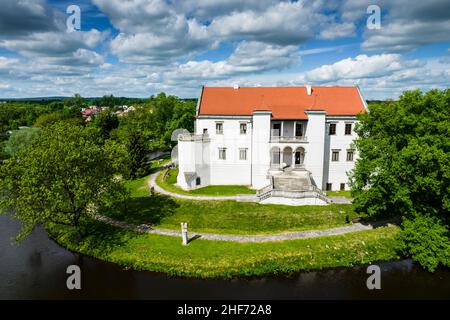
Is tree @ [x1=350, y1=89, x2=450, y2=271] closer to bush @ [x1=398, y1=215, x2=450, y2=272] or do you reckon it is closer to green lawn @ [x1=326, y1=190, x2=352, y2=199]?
bush @ [x1=398, y1=215, x2=450, y2=272]

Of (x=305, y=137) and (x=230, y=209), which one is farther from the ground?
(x=305, y=137)

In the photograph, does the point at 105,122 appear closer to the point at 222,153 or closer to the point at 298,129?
the point at 222,153

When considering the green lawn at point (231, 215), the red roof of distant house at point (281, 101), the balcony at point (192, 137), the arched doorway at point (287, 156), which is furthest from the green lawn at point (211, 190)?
the red roof of distant house at point (281, 101)

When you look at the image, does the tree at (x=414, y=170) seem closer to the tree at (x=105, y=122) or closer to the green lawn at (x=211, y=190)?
the green lawn at (x=211, y=190)

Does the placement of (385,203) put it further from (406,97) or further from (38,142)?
(38,142)

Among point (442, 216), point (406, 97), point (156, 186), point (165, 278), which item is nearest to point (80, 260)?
point (165, 278)

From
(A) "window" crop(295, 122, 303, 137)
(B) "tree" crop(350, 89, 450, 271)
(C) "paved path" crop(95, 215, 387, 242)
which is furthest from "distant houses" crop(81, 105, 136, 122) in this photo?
(B) "tree" crop(350, 89, 450, 271)
